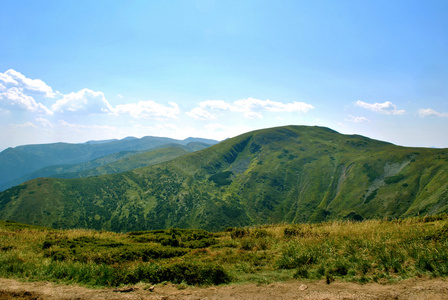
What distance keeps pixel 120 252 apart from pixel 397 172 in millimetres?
144896

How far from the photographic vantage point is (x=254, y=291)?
8.66m

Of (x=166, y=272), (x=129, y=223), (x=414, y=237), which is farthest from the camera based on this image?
(x=129, y=223)

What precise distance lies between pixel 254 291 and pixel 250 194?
14051 centimetres

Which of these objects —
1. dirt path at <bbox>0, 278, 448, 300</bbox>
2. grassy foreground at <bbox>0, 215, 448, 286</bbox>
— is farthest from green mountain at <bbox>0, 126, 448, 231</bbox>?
dirt path at <bbox>0, 278, 448, 300</bbox>

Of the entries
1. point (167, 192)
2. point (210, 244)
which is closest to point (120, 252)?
point (210, 244)

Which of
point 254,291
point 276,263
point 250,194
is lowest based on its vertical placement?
point 250,194

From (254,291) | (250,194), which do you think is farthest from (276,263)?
(250,194)

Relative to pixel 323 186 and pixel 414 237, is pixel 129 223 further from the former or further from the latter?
pixel 414 237

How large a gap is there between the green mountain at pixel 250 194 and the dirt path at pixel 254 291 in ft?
341

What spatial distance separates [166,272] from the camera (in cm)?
1028

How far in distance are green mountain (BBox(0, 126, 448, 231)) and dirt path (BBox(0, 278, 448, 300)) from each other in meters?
104

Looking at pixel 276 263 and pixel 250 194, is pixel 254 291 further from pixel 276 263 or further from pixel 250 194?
pixel 250 194

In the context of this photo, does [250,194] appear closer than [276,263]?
No

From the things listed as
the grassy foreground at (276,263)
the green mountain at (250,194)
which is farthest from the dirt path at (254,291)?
the green mountain at (250,194)
